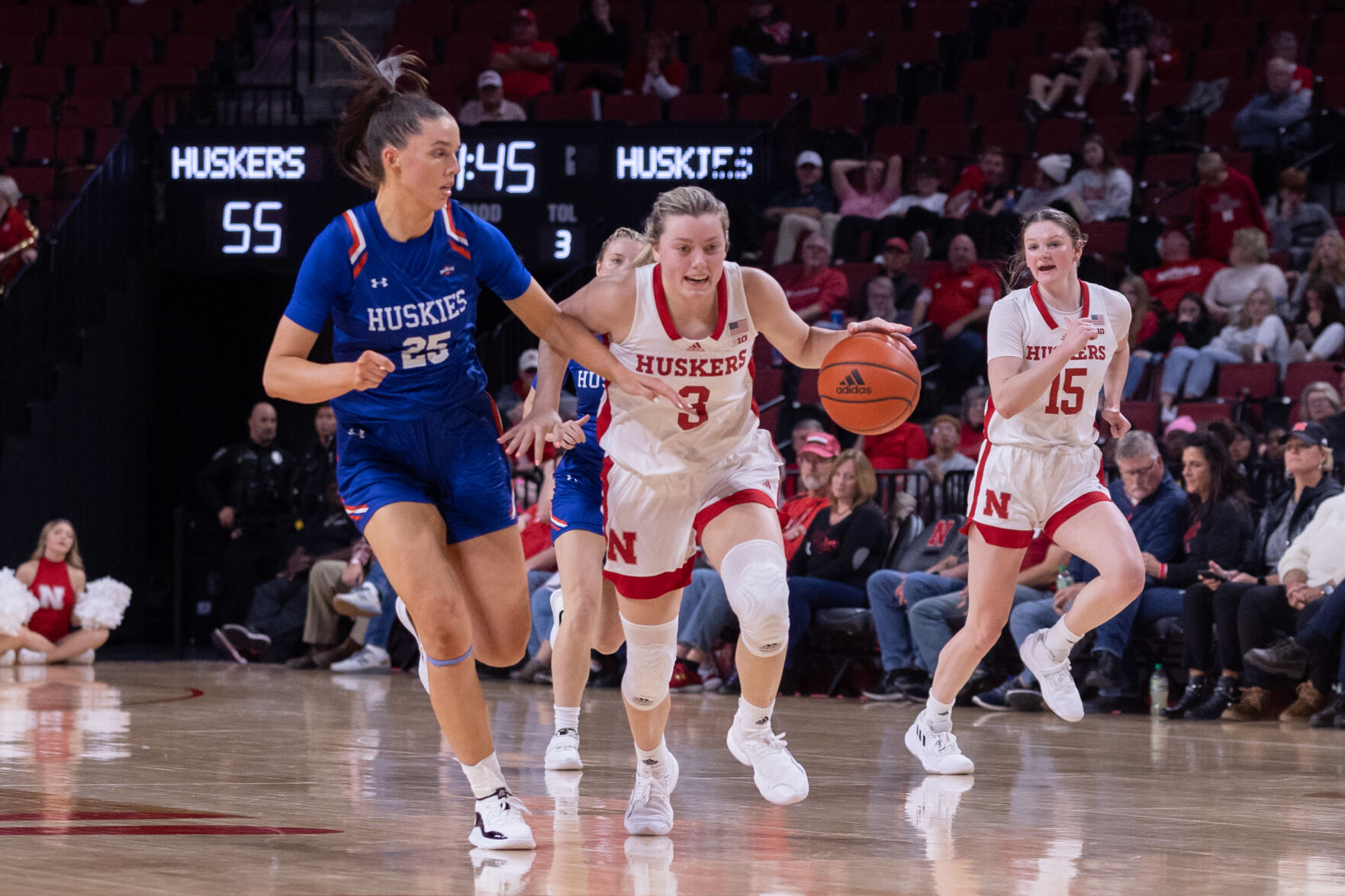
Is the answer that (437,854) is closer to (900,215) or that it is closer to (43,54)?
Result: (900,215)

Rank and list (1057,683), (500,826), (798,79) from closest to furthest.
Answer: (500,826) → (1057,683) → (798,79)

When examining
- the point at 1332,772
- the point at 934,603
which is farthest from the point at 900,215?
the point at 1332,772

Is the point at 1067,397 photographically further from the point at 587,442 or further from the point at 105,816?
the point at 105,816

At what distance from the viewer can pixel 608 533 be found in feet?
14.4

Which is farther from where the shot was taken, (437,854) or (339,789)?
(339,789)

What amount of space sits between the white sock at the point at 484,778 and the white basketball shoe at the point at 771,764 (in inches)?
28.7

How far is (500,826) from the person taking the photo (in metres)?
3.92

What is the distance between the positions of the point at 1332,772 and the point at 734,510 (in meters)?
2.87

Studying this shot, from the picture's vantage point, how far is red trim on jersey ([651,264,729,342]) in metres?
4.35

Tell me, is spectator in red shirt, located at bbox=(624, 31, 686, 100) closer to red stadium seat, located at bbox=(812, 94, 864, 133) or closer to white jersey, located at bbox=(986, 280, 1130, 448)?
red stadium seat, located at bbox=(812, 94, 864, 133)

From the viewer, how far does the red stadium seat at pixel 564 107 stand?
14125 millimetres

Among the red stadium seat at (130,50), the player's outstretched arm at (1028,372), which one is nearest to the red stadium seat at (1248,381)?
the player's outstretched arm at (1028,372)

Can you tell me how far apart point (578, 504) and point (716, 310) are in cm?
163

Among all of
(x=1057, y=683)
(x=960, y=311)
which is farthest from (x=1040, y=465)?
(x=960, y=311)
